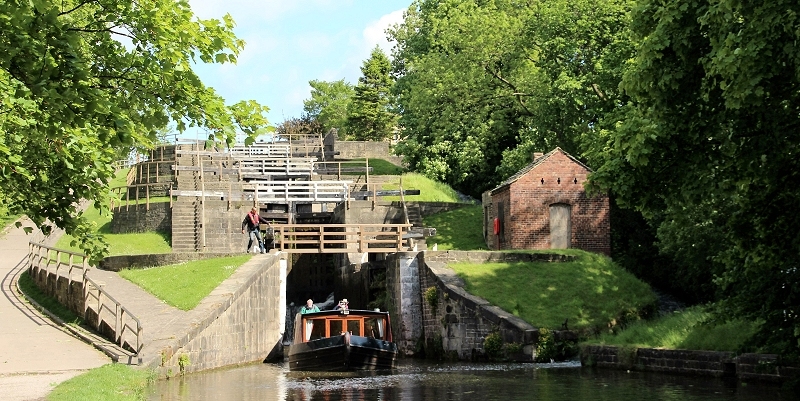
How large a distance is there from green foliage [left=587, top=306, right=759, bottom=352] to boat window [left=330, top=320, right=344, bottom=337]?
6.80 metres

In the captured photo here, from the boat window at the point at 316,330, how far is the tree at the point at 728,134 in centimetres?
1229

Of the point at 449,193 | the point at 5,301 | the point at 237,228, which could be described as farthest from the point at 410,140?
the point at 5,301

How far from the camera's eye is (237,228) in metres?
44.0

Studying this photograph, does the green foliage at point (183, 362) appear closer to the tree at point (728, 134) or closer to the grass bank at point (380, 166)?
the tree at point (728, 134)

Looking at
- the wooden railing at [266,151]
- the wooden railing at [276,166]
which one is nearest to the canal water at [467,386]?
the wooden railing at [276,166]

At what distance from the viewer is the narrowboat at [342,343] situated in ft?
90.9

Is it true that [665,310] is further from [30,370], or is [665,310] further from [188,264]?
[30,370]

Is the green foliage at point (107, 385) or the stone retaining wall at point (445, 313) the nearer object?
the green foliage at point (107, 385)

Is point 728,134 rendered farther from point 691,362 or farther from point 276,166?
point 276,166

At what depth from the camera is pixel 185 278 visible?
3281 centimetres

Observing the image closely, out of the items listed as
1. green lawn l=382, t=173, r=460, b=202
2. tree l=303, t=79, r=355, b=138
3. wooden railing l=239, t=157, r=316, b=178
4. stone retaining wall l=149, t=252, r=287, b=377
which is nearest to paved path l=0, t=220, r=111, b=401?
stone retaining wall l=149, t=252, r=287, b=377

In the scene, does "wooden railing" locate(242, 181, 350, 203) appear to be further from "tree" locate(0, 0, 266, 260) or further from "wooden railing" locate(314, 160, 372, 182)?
"tree" locate(0, 0, 266, 260)

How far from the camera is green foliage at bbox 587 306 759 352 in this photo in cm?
2308

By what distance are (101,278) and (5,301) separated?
11.1ft
